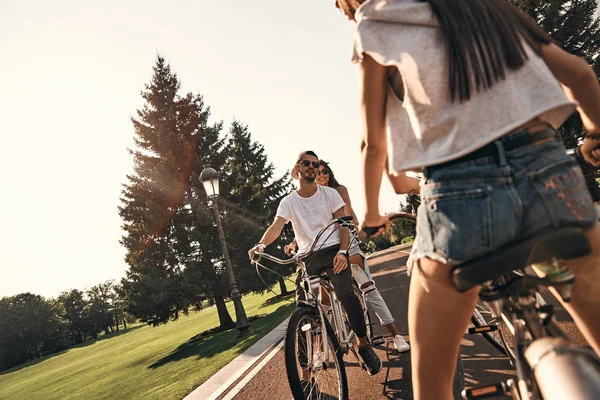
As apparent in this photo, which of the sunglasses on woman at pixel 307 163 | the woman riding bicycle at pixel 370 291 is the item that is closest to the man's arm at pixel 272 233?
the woman riding bicycle at pixel 370 291

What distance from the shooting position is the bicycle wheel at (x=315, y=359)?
3.12 meters

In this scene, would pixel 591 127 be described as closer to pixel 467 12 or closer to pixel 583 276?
pixel 583 276

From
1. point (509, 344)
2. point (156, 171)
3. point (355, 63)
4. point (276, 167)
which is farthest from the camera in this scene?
point (276, 167)

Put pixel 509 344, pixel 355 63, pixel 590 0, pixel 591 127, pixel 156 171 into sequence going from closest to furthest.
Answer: pixel 355 63 < pixel 591 127 < pixel 509 344 < pixel 156 171 < pixel 590 0

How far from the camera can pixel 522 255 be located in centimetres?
97

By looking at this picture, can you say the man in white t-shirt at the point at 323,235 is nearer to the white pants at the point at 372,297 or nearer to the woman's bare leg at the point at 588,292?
the white pants at the point at 372,297

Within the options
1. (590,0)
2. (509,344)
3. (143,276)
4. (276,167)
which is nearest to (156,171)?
(143,276)

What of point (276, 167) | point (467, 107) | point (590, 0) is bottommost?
point (467, 107)

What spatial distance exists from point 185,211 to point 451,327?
1838 centimetres

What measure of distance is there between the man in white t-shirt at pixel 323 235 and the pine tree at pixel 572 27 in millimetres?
23256

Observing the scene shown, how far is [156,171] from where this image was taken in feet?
59.7

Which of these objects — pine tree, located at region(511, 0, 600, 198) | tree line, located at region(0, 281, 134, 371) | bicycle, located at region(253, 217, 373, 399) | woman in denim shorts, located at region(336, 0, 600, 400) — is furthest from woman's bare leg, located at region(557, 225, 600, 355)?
tree line, located at region(0, 281, 134, 371)

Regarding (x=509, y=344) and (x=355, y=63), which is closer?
(x=355, y=63)

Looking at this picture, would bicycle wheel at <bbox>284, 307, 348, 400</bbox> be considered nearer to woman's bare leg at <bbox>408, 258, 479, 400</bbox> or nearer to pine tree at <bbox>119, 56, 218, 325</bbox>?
woman's bare leg at <bbox>408, 258, 479, 400</bbox>
